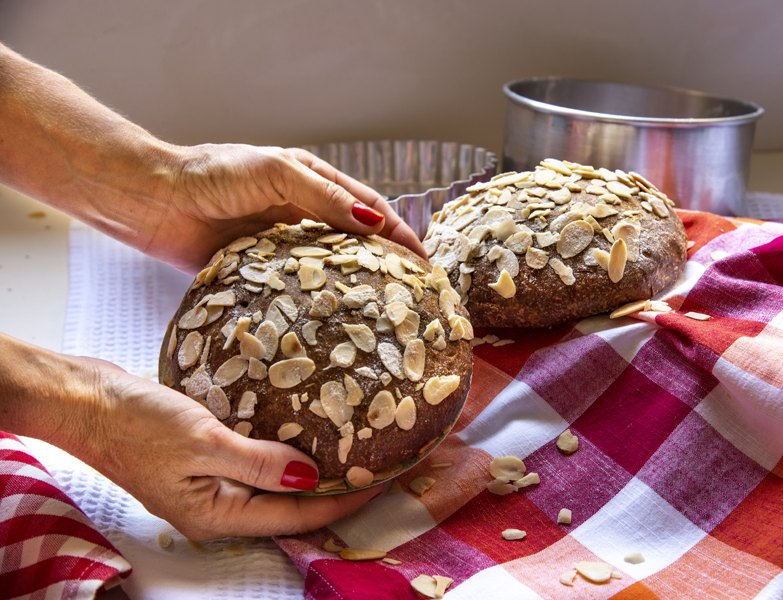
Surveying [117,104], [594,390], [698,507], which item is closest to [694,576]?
[698,507]

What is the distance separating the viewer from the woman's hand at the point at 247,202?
2.60ft

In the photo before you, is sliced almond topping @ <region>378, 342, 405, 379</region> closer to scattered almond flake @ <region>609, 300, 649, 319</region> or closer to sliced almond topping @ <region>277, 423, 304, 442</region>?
sliced almond topping @ <region>277, 423, 304, 442</region>

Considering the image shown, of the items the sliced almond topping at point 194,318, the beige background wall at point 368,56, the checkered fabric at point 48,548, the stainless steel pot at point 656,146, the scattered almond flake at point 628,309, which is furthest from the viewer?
the beige background wall at point 368,56

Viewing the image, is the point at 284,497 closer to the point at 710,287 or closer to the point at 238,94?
the point at 710,287

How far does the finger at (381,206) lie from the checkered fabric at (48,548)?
0.48 m

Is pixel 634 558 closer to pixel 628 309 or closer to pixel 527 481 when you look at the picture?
pixel 527 481

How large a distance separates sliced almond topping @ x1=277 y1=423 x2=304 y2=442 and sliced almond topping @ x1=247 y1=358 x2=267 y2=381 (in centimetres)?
5

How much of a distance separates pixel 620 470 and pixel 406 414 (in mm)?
252

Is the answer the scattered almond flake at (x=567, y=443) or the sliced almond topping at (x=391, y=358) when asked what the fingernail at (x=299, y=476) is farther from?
the scattered almond flake at (x=567, y=443)

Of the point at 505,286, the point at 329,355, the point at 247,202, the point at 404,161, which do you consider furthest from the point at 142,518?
the point at 404,161

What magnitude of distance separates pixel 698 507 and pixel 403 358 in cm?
34

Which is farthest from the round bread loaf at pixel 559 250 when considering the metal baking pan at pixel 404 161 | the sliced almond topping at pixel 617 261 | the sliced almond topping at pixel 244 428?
the metal baking pan at pixel 404 161

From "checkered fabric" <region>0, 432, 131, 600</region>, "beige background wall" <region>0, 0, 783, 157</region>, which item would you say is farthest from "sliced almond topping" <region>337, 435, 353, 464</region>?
"beige background wall" <region>0, 0, 783, 157</region>

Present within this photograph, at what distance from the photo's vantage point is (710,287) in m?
0.82
